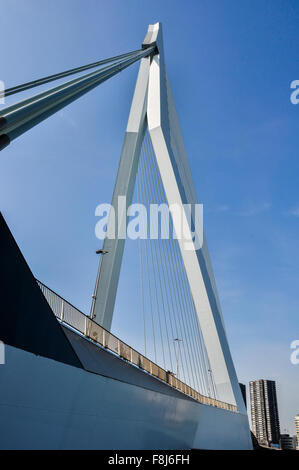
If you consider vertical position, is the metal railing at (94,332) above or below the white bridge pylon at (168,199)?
below

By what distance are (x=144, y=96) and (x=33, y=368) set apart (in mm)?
14350

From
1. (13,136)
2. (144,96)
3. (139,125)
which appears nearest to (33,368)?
(13,136)

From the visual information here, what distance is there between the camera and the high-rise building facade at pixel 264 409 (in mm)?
98438

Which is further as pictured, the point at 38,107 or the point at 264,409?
the point at 264,409

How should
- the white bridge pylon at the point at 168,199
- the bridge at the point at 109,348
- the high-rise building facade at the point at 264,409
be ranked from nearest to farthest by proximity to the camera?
the bridge at the point at 109,348, the white bridge pylon at the point at 168,199, the high-rise building facade at the point at 264,409

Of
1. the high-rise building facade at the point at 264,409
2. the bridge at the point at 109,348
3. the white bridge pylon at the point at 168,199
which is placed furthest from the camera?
the high-rise building facade at the point at 264,409

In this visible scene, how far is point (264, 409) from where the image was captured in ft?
331

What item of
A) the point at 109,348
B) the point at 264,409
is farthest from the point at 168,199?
the point at 264,409

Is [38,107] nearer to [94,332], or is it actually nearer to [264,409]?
[94,332]

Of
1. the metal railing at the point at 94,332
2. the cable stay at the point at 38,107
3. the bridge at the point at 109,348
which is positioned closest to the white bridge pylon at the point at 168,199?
the bridge at the point at 109,348

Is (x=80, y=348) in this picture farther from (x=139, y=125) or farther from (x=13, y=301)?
(x=139, y=125)

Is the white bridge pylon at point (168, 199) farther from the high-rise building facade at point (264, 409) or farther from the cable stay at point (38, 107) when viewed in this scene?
the high-rise building facade at point (264, 409)

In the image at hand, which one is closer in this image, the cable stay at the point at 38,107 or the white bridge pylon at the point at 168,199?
the cable stay at the point at 38,107

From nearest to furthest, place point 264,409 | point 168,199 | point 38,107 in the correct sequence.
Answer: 1. point 38,107
2. point 168,199
3. point 264,409
